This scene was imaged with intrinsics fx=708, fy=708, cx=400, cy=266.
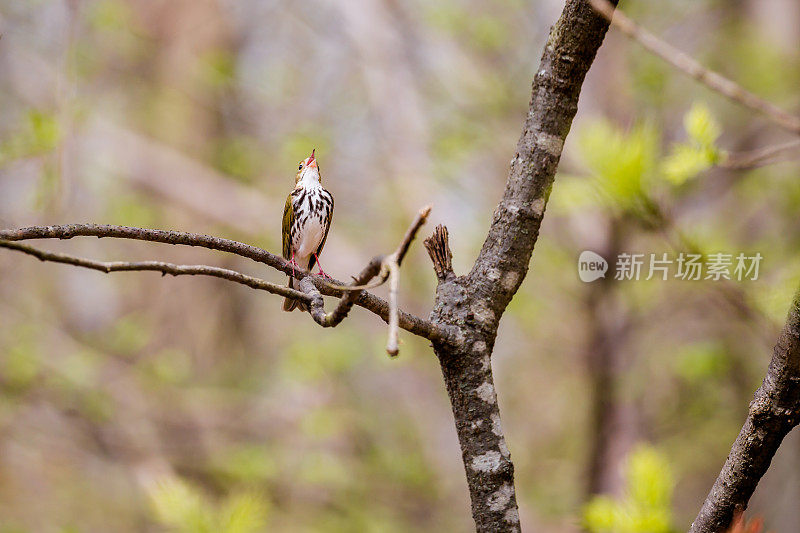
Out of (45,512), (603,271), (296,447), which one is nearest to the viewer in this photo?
(603,271)

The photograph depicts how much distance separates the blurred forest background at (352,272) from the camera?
3.84 metres

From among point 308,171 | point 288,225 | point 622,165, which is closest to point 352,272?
point 288,225

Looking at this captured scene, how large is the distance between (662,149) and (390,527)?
2.94 metres

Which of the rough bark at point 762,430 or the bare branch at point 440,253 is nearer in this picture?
the rough bark at point 762,430

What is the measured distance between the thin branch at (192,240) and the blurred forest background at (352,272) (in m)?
1.72

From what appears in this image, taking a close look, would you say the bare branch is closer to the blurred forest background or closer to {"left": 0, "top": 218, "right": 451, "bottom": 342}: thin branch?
{"left": 0, "top": 218, "right": 451, "bottom": 342}: thin branch

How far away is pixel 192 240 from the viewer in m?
1.05

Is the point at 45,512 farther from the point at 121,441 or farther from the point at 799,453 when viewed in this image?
the point at 799,453

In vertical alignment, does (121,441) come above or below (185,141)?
below

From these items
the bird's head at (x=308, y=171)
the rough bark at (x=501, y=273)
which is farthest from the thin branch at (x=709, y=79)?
the bird's head at (x=308, y=171)

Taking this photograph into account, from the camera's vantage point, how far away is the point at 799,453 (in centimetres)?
392

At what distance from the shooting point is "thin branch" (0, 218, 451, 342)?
1.00m

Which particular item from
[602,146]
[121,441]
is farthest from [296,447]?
[602,146]

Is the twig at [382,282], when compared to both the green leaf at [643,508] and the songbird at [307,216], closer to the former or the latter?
the green leaf at [643,508]
